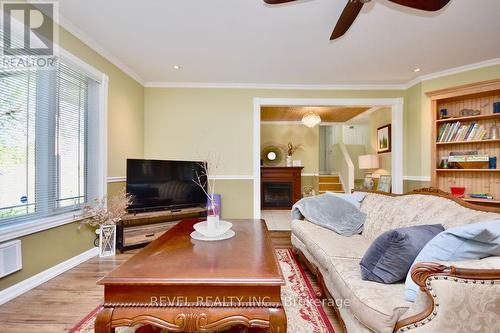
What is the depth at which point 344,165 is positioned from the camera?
22.1 feet

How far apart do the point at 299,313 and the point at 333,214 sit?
1195 millimetres

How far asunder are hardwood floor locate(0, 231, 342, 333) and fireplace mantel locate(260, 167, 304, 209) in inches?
166

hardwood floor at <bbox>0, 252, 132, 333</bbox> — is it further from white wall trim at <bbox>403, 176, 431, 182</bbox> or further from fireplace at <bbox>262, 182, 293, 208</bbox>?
fireplace at <bbox>262, 182, 293, 208</bbox>

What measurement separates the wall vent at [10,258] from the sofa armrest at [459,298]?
9.33 ft

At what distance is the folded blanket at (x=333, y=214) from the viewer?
2459 millimetres

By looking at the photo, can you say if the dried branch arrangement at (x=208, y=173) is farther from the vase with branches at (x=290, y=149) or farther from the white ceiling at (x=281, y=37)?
the vase with branches at (x=290, y=149)

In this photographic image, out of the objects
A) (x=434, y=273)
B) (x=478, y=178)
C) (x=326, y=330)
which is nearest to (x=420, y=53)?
(x=478, y=178)

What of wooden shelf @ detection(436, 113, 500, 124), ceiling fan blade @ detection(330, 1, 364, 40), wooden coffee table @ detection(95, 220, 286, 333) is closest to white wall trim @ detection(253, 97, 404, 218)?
wooden shelf @ detection(436, 113, 500, 124)

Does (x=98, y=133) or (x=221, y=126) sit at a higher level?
(x=221, y=126)

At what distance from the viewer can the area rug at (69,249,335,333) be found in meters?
1.56

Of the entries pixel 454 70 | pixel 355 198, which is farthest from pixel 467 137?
pixel 355 198

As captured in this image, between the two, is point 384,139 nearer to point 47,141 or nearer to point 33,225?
point 47,141

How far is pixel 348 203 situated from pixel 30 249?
3.25 metres

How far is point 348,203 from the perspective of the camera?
273 centimetres
